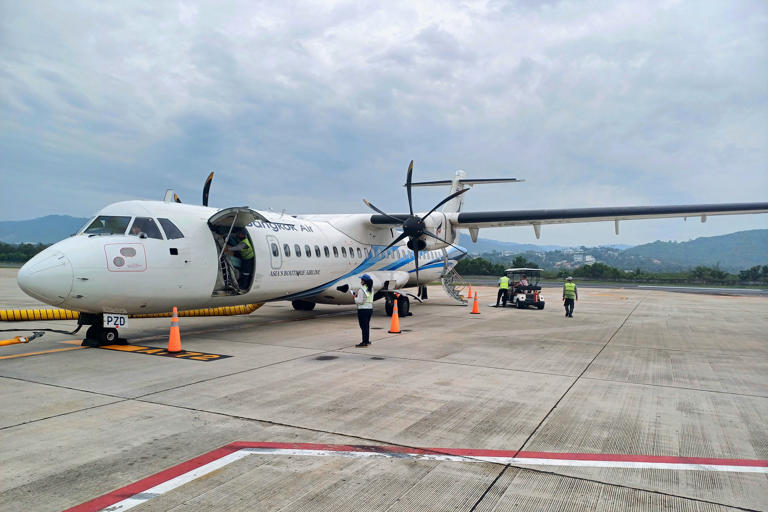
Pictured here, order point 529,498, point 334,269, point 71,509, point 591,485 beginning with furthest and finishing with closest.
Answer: point 334,269
point 591,485
point 529,498
point 71,509

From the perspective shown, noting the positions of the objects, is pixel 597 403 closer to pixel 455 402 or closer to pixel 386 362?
pixel 455 402

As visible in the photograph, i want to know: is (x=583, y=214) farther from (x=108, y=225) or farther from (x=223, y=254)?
(x=108, y=225)

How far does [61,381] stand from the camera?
7.12 meters

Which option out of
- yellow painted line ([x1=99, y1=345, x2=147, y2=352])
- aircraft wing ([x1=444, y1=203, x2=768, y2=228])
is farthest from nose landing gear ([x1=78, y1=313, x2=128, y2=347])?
aircraft wing ([x1=444, y1=203, x2=768, y2=228])

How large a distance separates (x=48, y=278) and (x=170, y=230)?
2493mm

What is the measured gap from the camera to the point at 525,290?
21.5 meters

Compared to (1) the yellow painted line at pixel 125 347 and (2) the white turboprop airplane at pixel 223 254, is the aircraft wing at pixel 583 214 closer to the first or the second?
(2) the white turboprop airplane at pixel 223 254

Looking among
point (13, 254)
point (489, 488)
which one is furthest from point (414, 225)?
point (13, 254)

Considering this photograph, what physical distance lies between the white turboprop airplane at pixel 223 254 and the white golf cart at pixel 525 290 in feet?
11.7

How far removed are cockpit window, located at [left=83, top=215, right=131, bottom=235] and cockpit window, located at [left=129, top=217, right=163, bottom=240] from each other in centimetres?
16

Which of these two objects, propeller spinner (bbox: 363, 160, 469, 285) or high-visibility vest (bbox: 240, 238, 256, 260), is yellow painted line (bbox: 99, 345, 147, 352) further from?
propeller spinner (bbox: 363, 160, 469, 285)

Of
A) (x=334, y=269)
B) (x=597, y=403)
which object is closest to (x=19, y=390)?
(x=597, y=403)

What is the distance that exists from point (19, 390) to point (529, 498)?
6667mm

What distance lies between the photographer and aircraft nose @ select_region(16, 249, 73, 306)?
27.3ft
